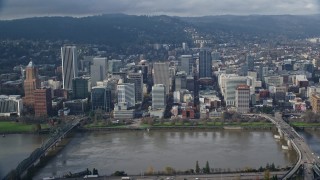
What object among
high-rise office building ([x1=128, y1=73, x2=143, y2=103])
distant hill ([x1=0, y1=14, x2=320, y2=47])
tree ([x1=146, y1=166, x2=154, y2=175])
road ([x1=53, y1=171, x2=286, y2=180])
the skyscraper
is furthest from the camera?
distant hill ([x1=0, y1=14, x2=320, y2=47])

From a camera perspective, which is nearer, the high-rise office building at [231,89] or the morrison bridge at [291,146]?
the morrison bridge at [291,146]

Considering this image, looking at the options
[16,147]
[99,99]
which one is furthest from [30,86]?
[16,147]

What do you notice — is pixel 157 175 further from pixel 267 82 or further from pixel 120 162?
pixel 267 82

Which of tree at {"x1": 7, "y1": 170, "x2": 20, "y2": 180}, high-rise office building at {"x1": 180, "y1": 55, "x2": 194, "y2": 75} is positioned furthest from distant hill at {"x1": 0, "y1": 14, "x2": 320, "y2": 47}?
tree at {"x1": 7, "y1": 170, "x2": 20, "y2": 180}

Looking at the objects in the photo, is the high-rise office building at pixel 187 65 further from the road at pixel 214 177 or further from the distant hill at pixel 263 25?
the distant hill at pixel 263 25

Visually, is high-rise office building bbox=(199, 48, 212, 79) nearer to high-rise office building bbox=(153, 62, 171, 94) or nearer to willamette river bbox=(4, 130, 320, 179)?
high-rise office building bbox=(153, 62, 171, 94)

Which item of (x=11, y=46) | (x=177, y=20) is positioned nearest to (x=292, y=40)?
(x=177, y=20)

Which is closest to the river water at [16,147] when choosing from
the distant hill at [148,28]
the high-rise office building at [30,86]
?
the high-rise office building at [30,86]
